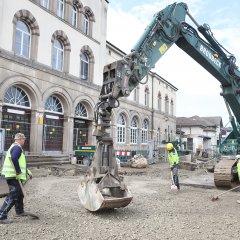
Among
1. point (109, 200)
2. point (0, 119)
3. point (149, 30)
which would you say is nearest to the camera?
point (109, 200)

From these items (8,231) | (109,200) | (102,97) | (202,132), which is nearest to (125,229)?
(109,200)

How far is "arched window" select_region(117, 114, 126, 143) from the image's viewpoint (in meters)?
30.9

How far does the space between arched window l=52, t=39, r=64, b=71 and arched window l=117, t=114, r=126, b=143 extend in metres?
10.3

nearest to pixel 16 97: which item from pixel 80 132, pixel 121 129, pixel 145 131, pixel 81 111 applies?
pixel 81 111

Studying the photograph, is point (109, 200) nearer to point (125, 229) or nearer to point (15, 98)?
point (125, 229)

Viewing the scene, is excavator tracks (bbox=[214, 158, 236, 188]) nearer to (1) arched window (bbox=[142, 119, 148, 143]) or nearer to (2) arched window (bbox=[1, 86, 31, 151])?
(2) arched window (bbox=[1, 86, 31, 151])

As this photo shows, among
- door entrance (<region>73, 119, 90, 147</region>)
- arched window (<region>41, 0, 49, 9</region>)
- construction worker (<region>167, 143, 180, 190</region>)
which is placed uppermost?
arched window (<region>41, 0, 49, 9</region>)

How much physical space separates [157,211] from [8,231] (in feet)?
11.8

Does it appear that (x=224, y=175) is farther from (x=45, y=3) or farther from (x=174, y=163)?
(x=45, y=3)

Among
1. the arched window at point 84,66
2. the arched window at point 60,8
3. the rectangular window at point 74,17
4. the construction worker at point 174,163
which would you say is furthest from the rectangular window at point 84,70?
the construction worker at point 174,163

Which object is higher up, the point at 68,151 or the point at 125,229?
the point at 68,151

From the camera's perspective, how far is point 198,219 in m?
7.19

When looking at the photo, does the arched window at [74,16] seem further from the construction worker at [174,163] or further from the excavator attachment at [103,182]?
the excavator attachment at [103,182]

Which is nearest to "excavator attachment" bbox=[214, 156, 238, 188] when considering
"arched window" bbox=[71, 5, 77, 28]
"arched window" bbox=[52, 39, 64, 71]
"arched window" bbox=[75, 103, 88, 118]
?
"arched window" bbox=[52, 39, 64, 71]
